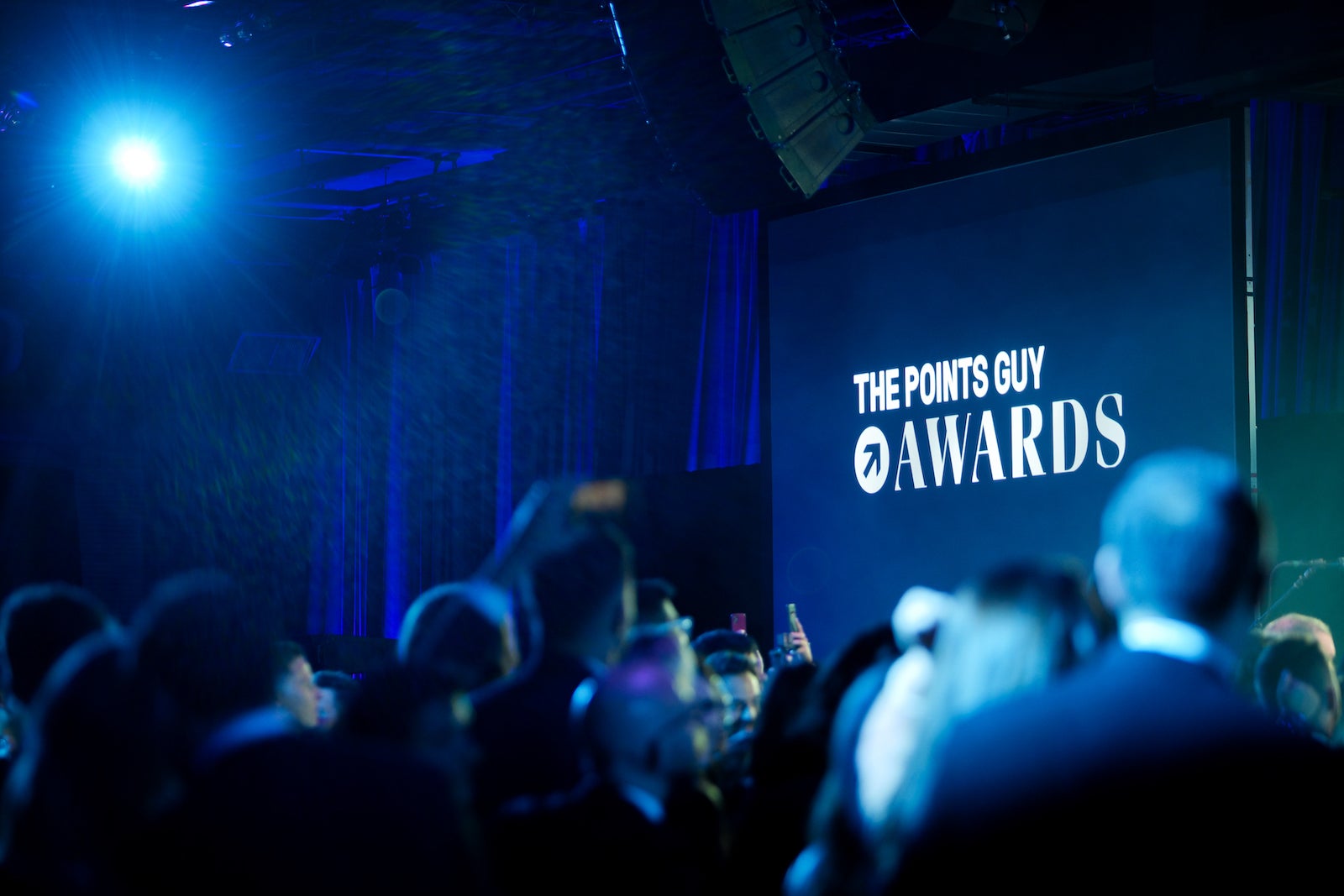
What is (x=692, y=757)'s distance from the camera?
2127 millimetres

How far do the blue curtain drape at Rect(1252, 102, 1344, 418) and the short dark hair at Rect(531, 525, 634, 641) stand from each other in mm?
4470

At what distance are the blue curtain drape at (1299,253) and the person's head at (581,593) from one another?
4.47 metres

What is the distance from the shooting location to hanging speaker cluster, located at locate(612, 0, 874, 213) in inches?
199

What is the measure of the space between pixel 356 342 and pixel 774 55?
23.1 feet

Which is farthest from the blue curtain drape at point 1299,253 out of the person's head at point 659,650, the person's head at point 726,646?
the person's head at point 659,650

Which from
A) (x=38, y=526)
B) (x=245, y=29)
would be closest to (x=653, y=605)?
(x=245, y=29)

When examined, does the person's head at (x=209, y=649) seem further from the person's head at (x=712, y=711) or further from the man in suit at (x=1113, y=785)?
the man in suit at (x=1113, y=785)

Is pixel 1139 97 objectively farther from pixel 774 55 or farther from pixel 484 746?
pixel 484 746

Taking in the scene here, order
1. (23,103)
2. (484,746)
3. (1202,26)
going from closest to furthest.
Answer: (484,746)
(1202,26)
(23,103)

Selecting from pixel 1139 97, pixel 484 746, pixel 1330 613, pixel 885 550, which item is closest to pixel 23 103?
pixel 885 550

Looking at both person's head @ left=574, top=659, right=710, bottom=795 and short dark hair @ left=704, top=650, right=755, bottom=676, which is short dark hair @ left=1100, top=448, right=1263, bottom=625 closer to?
person's head @ left=574, top=659, right=710, bottom=795

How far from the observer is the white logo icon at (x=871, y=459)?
6.59 meters

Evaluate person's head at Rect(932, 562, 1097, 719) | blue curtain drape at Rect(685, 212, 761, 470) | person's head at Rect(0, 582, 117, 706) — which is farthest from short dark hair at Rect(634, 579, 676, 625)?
blue curtain drape at Rect(685, 212, 761, 470)

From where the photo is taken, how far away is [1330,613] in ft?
18.1
